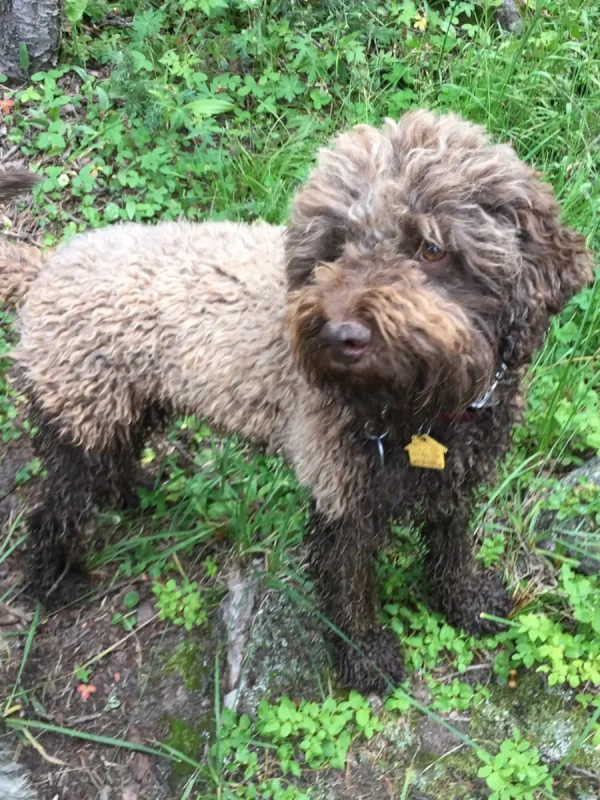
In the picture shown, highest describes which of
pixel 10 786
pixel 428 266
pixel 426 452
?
pixel 428 266

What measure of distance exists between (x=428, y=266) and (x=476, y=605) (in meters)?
1.57

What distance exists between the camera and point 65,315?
2.80m

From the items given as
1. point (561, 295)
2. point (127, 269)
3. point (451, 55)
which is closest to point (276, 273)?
point (127, 269)

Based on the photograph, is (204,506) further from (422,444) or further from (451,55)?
(451,55)

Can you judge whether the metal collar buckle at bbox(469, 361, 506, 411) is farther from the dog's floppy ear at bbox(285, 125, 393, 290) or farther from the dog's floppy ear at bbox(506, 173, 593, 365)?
the dog's floppy ear at bbox(285, 125, 393, 290)

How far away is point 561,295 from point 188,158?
2.97 meters

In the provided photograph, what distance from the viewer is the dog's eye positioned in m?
1.94

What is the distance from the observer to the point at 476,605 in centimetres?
296

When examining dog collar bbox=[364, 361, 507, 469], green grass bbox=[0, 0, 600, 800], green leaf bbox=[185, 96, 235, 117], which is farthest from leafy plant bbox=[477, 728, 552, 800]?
green leaf bbox=[185, 96, 235, 117]

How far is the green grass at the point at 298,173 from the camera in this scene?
2.84 m

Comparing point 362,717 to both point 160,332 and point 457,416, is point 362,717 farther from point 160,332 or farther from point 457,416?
point 160,332

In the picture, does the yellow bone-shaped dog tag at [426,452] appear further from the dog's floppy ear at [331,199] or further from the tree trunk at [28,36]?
the tree trunk at [28,36]

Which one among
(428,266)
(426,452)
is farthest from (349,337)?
(426,452)

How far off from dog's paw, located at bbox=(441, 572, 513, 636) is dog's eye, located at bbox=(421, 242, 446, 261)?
4.86ft
